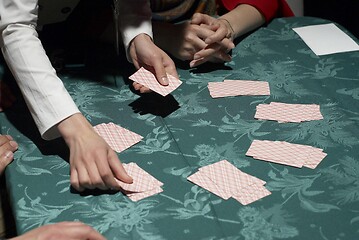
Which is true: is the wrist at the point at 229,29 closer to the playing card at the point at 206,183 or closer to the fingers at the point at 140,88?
the fingers at the point at 140,88

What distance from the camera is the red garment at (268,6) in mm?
1929

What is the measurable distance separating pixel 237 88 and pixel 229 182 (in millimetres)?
438

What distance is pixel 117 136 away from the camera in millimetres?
1329

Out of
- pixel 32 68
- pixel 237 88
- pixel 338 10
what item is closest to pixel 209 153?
pixel 237 88

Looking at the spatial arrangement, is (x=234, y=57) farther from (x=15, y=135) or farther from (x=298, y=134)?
(x=15, y=135)

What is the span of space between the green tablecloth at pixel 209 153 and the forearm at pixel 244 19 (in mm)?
85

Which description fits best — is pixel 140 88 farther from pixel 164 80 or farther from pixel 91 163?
pixel 91 163

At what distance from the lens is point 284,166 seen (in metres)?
1.22

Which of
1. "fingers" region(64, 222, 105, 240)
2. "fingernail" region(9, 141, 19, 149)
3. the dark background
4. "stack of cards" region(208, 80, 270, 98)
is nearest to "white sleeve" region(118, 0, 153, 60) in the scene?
"stack of cards" region(208, 80, 270, 98)

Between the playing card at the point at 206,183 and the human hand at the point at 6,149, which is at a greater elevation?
the human hand at the point at 6,149

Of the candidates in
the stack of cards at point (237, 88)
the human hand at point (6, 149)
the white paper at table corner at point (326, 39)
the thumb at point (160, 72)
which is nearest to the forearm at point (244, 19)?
the white paper at table corner at point (326, 39)

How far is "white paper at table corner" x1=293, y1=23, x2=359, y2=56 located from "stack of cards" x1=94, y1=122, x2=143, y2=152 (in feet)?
2.36

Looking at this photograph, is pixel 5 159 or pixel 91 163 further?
pixel 5 159

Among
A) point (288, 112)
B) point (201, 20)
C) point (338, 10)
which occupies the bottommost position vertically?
point (338, 10)
